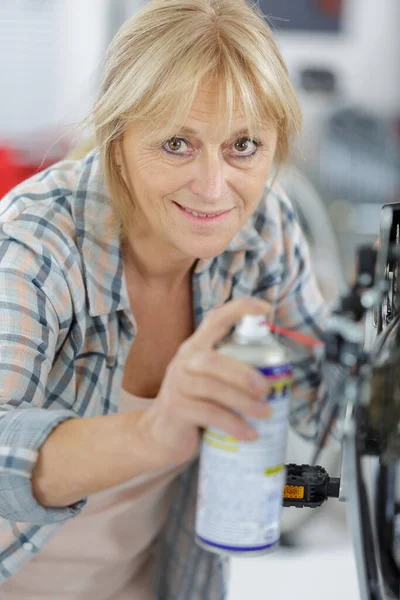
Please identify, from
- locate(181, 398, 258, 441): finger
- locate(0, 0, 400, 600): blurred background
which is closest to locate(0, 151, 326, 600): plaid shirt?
locate(181, 398, 258, 441): finger

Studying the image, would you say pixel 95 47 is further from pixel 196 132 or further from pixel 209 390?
pixel 209 390

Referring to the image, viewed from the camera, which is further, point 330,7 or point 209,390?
point 330,7

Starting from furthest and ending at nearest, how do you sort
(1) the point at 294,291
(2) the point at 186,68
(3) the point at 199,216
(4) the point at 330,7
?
(4) the point at 330,7 < (1) the point at 294,291 < (3) the point at 199,216 < (2) the point at 186,68

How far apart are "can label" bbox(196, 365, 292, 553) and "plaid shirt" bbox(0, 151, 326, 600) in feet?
0.76

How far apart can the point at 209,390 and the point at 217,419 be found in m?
0.03

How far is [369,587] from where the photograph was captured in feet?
2.78

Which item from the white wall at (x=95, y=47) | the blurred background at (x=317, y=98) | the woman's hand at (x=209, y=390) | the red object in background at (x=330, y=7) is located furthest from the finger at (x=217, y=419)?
the red object in background at (x=330, y=7)

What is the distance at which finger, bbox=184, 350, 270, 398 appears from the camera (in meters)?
0.78

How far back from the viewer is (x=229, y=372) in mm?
787

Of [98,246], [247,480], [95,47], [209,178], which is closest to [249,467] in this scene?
[247,480]

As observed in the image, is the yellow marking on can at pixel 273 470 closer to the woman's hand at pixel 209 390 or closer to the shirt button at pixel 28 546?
the woman's hand at pixel 209 390

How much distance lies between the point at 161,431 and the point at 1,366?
0.32 meters

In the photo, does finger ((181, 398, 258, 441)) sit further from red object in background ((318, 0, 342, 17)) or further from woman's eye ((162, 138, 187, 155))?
red object in background ((318, 0, 342, 17))

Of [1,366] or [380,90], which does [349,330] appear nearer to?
[1,366]
